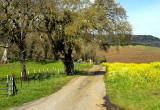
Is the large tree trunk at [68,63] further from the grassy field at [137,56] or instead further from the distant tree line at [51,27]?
the grassy field at [137,56]

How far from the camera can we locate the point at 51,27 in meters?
26.6

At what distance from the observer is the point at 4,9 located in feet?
78.6

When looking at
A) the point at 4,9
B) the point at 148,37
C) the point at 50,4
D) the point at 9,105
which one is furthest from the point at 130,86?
the point at 148,37

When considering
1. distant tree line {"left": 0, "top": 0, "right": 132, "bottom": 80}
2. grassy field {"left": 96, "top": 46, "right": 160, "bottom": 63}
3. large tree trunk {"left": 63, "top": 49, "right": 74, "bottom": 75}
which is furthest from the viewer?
grassy field {"left": 96, "top": 46, "right": 160, "bottom": 63}

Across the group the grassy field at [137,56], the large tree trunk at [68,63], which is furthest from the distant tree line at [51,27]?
the grassy field at [137,56]

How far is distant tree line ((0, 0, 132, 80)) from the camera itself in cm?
2450

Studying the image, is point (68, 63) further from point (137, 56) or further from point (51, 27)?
point (137, 56)

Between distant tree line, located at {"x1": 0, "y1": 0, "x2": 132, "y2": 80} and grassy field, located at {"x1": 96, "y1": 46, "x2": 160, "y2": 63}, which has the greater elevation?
distant tree line, located at {"x1": 0, "y1": 0, "x2": 132, "y2": 80}

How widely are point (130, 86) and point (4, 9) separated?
18560mm

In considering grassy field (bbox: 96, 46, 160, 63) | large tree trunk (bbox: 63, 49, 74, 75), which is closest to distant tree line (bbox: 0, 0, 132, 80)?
large tree trunk (bbox: 63, 49, 74, 75)

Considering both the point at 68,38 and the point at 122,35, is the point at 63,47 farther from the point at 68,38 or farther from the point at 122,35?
the point at 122,35

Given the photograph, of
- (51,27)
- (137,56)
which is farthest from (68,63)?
(137,56)

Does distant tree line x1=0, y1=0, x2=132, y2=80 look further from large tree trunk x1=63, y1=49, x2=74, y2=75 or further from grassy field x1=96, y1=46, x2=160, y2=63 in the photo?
grassy field x1=96, y1=46, x2=160, y2=63

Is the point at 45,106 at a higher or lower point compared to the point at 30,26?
lower
